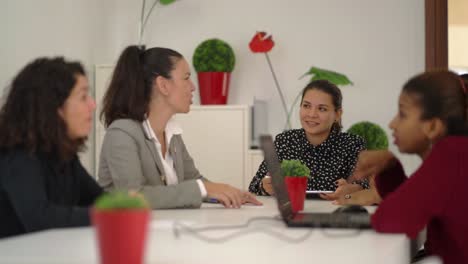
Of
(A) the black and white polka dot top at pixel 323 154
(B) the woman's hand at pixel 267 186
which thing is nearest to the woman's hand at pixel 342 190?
(B) the woman's hand at pixel 267 186

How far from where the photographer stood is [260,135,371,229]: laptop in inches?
63.9

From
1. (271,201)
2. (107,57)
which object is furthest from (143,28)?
(271,201)

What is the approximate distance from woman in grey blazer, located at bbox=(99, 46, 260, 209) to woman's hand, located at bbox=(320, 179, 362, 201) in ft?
1.18

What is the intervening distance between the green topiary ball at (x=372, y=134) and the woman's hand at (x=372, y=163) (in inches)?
86.4

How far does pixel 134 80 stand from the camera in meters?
2.56

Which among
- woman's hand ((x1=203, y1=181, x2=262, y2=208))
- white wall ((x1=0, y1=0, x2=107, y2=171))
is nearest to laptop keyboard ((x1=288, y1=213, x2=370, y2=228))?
woman's hand ((x1=203, y1=181, x2=262, y2=208))

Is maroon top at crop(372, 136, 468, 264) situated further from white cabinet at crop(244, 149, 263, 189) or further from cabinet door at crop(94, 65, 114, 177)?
cabinet door at crop(94, 65, 114, 177)

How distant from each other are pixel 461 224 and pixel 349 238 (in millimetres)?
287

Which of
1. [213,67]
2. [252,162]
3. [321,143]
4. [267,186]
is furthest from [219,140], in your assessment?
[267,186]

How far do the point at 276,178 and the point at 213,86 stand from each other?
9.15ft

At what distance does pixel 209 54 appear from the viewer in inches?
180

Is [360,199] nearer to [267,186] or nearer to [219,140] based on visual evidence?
[267,186]

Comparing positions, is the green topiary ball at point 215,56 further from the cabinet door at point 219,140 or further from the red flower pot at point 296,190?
the red flower pot at point 296,190

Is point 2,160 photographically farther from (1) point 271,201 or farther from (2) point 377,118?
(2) point 377,118
